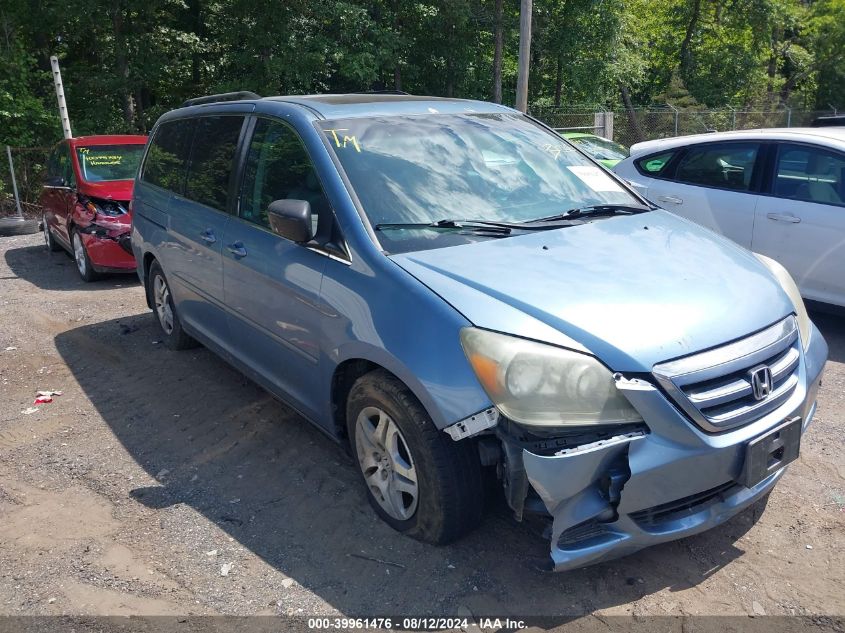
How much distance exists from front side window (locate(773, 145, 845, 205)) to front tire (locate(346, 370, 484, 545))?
4.39 m

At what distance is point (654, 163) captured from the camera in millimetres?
7199

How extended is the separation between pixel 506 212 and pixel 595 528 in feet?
5.44

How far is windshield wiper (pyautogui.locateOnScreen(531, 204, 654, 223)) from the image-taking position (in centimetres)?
389

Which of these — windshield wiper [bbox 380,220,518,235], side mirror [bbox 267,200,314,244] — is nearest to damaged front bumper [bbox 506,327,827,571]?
windshield wiper [bbox 380,220,518,235]

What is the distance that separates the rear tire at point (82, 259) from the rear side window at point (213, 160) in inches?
160

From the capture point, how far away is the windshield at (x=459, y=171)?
369 centimetres

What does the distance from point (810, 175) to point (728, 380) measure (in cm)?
399

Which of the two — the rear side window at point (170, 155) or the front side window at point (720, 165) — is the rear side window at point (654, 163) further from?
the rear side window at point (170, 155)

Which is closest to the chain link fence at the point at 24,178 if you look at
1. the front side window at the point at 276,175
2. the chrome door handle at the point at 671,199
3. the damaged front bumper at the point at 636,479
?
the front side window at the point at 276,175

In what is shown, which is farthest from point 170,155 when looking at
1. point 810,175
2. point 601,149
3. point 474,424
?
point 601,149

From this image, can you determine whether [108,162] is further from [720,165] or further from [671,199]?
[720,165]

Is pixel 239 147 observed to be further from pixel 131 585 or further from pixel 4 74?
pixel 4 74

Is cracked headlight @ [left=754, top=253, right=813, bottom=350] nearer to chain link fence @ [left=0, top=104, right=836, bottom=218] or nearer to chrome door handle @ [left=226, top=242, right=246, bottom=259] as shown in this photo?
chrome door handle @ [left=226, top=242, right=246, bottom=259]

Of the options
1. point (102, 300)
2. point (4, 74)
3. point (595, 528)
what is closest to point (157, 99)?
point (4, 74)
